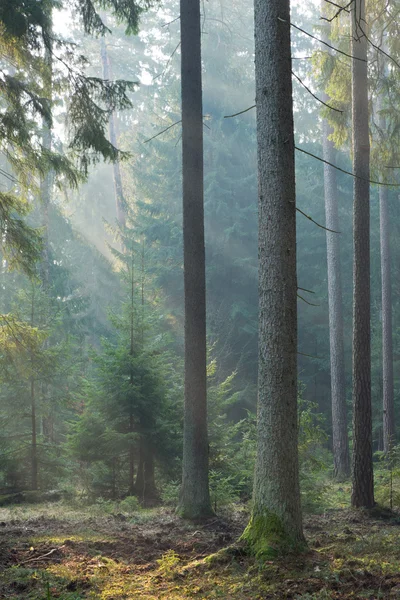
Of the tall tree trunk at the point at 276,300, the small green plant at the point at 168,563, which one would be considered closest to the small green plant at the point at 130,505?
the small green plant at the point at 168,563

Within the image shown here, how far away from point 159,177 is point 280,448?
2416 centimetres

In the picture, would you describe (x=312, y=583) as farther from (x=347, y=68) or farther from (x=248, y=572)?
(x=347, y=68)

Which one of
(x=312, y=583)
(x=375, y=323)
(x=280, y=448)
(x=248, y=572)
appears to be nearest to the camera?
(x=312, y=583)

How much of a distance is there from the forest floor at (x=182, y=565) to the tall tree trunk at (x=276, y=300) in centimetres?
51

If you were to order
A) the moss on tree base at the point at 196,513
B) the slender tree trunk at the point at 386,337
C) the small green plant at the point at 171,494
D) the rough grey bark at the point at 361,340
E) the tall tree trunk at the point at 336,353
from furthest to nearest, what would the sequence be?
the slender tree trunk at the point at 386,337, the tall tree trunk at the point at 336,353, the small green plant at the point at 171,494, the rough grey bark at the point at 361,340, the moss on tree base at the point at 196,513

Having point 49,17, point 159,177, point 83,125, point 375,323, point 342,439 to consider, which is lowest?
point 342,439

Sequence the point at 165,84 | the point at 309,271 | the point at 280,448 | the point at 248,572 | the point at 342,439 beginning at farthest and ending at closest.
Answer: the point at 165,84, the point at 309,271, the point at 342,439, the point at 280,448, the point at 248,572

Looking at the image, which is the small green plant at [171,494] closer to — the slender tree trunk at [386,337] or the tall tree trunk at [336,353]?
the tall tree trunk at [336,353]

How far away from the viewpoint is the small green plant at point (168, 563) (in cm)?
535

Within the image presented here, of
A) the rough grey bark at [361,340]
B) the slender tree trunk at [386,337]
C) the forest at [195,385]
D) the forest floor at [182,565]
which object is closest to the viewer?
the forest floor at [182,565]

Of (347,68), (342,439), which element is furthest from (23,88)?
(342,439)

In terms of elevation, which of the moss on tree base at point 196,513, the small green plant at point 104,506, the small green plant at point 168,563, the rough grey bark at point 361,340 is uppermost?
the rough grey bark at point 361,340

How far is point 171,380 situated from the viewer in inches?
499

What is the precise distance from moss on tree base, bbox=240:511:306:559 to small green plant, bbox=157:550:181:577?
0.71 metres
